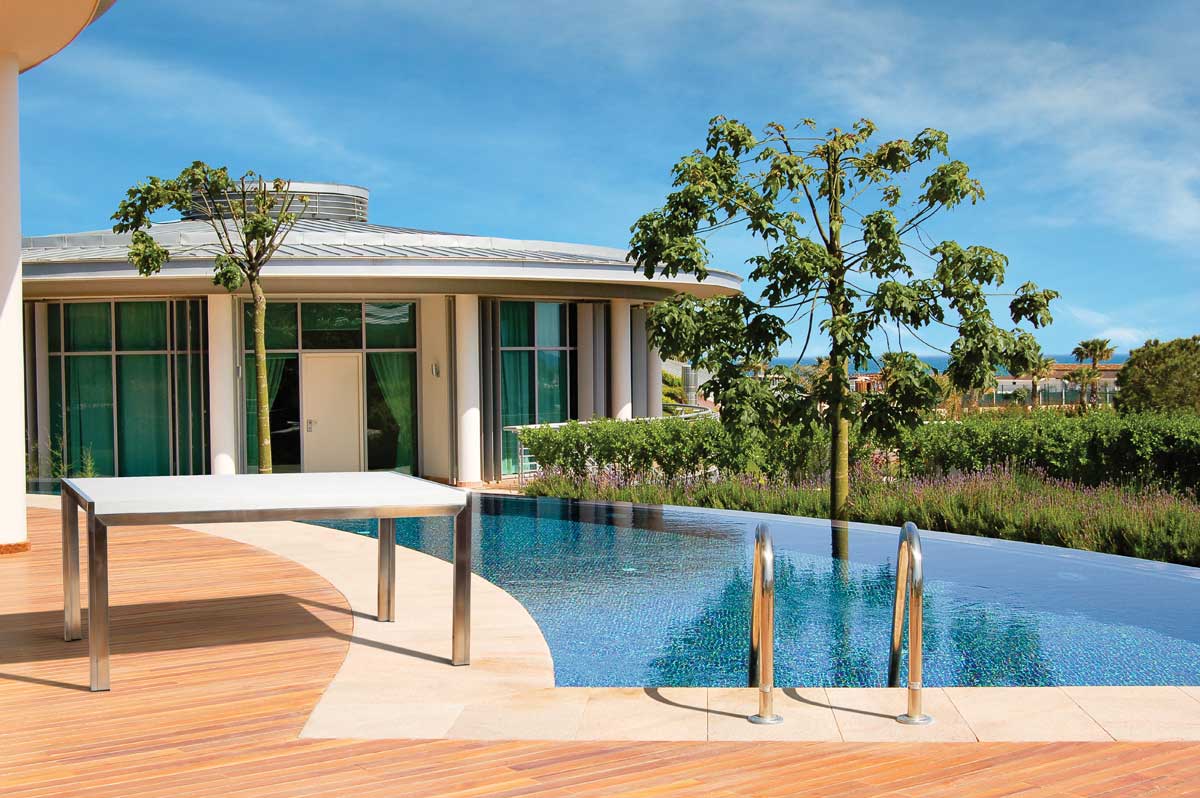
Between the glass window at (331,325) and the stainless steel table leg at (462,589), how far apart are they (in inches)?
545

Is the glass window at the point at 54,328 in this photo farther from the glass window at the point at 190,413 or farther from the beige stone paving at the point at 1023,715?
the beige stone paving at the point at 1023,715

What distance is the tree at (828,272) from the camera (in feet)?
35.8

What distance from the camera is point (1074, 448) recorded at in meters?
13.7

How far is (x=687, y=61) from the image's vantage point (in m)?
45.8

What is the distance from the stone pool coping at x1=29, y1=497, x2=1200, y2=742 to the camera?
5012 millimetres

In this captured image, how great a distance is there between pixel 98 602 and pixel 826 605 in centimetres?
496

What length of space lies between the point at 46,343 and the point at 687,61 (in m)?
32.0

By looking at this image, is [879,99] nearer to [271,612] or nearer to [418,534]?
[418,534]

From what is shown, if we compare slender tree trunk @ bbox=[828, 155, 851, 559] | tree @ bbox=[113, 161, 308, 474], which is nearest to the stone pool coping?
slender tree trunk @ bbox=[828, 155, 851, 559]

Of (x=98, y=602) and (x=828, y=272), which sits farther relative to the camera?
(x=828, y=272)

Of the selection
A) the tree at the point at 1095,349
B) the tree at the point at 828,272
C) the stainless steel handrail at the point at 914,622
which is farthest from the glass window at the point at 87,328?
the tree at the point at 1095,349

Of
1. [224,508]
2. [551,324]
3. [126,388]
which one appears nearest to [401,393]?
[551,324]

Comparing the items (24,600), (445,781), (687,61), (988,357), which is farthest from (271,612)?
(687,61)

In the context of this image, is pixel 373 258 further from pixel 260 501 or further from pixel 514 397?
pixel 260 501
